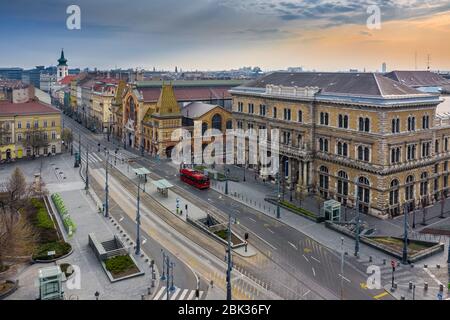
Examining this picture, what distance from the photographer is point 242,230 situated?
61812mm

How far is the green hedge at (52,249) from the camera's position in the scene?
2010 inches

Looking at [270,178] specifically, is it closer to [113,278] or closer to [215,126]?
[215,126]

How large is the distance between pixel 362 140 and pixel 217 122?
52603mm

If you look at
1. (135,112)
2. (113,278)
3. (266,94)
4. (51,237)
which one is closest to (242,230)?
(113,278)

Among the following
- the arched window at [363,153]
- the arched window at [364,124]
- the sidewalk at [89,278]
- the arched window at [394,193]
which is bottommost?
the sidewalk at [89,278]

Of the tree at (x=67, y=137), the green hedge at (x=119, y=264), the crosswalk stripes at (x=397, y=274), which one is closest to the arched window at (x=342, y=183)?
the crosswalk stripes at (x=397, y=274)

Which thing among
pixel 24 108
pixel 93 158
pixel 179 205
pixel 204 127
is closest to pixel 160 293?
pixel 179 205

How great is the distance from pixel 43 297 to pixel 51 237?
57.2ft

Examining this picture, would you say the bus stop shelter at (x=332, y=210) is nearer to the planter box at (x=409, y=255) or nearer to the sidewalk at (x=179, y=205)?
the planter box at (x=409, y=255)

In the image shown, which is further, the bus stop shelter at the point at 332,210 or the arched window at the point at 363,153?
the arched window at the point at 363,153

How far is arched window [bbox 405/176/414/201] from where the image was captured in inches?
2751

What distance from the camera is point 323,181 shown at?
77.7 m

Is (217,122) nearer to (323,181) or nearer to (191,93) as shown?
(191,93)

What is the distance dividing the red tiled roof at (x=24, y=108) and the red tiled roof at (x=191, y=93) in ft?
79.5
